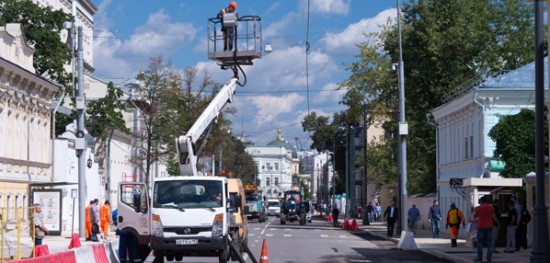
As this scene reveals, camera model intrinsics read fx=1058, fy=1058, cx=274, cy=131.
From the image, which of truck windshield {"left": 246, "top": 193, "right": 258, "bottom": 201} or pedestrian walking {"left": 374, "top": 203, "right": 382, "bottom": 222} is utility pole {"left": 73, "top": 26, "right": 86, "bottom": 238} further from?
pedestrian walking {"left": 374, "top": 203, "right": 382, "bottom": 222}

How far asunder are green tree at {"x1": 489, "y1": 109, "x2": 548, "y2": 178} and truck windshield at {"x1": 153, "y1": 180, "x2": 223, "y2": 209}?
21.7m

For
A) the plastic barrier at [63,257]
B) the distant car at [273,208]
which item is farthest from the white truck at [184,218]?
the distant car at [273,208]

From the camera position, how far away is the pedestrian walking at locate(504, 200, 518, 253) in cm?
3257

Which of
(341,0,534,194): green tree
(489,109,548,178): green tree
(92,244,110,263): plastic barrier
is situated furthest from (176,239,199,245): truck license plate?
(341,0,534,194): green tree

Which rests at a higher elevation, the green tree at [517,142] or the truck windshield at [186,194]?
A: the green tree at [517,142]

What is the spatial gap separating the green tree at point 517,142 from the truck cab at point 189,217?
2112cm

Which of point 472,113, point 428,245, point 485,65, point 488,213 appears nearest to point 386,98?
point 485,65

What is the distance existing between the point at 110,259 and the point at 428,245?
1827 cm

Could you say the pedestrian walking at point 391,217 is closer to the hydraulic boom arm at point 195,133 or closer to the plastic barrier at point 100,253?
the hydraulic boom arm at point 195,133

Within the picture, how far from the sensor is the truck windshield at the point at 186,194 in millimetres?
25688

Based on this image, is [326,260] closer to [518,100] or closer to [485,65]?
[518,100]

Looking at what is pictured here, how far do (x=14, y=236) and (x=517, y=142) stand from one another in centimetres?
2546

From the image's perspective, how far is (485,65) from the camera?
61.9 metres

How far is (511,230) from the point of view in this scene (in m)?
33.0
